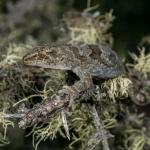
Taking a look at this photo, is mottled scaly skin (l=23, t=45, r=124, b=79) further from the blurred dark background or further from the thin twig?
the blurred dark background

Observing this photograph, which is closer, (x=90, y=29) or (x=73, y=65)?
(x=73, y=65)

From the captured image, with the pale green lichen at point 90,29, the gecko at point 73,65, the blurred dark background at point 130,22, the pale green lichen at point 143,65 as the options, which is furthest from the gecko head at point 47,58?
the blurred dark background at point 130,22

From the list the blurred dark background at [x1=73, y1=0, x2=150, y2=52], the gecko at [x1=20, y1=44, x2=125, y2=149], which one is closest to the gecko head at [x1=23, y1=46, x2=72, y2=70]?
the gecko at [x1=20, y1=44, x2=125, y2=149]

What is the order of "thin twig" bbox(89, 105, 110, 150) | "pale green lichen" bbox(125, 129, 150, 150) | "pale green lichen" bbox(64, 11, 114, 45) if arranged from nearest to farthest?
1. "thin twig" bbox(89, 105, 110, 150)
2. "pale green lichen" bbox(125, 129, 150, 150)
3. "pale green lichen" bbox(64, 11, 114, 45)

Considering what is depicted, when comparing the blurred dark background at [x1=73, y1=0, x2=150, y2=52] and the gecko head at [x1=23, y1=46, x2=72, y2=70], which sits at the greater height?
the blurred dark background at [x1=73, y1=0, x2=150, y2=52]

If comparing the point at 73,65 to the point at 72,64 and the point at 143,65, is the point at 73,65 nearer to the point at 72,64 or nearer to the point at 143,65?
the point at 72,64

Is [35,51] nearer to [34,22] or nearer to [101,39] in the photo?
[101,39]

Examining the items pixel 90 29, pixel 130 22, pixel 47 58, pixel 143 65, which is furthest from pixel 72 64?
pixel 130 22

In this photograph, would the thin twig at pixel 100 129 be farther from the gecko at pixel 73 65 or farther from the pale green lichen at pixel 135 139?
the pale green lichen at pixel 135 139
